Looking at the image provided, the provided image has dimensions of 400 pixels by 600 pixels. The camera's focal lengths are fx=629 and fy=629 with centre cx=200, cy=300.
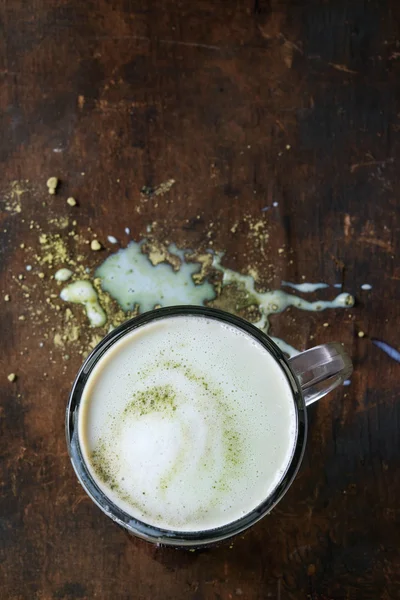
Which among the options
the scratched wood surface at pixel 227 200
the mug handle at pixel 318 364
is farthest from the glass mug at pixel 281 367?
the scratched wood surface at pixel 227 200

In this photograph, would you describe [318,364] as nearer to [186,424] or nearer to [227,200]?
[186,424]

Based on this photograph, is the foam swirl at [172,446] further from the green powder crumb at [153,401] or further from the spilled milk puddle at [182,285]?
the spilled milk puddle at [182,285]

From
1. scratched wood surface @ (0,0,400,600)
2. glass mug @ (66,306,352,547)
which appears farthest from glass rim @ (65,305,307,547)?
scratched wood surface @ (0,0,400,600)

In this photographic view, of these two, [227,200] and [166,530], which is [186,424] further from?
[227,200]

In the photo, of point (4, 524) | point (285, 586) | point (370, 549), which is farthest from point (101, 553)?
point (370, 549)

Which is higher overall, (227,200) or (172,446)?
(227,200)

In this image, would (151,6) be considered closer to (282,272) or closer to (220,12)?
(220,12)

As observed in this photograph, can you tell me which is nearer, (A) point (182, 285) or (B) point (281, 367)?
(B) point (281, 367)

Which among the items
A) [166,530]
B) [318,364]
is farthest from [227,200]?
[166,530]
